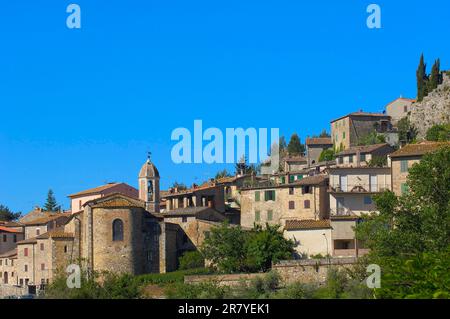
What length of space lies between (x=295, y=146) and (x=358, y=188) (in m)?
45.5

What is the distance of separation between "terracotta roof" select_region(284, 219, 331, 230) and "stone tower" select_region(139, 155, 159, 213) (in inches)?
439

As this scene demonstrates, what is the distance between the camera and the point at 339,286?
49.8 meters

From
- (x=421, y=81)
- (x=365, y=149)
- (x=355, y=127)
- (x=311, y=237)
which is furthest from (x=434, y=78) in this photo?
(x=311, y=237)

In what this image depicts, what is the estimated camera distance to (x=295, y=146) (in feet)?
364

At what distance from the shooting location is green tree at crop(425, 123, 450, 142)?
77.5 metres

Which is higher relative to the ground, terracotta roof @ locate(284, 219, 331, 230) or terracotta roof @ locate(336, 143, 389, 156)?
terracotta roof @ locate(336, 143, 389, 156)

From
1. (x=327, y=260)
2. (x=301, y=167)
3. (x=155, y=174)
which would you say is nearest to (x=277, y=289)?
(x=327, y=260)

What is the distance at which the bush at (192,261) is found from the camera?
64500 millimetres

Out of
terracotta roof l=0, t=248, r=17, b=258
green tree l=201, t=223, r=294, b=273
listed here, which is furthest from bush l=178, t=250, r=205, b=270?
terracotta roof l=0, t=248, r=17, b=258

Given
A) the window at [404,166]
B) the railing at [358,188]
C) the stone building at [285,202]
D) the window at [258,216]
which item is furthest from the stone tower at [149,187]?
the window at [404,166]

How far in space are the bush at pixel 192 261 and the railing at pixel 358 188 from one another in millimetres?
9728

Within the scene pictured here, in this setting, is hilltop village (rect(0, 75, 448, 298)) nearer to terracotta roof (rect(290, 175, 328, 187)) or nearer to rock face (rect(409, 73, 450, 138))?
terracotta roof (rect(290, 175, 328, 187))

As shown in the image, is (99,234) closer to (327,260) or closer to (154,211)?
(154,211)

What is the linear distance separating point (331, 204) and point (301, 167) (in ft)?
85.6
